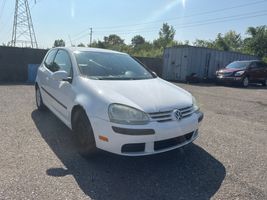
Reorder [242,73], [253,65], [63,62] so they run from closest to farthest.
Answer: [63,62], [242,73], [253,65]

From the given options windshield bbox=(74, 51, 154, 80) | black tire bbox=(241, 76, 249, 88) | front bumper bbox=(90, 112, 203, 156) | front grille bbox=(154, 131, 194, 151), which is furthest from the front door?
black tire bbox=(241, 76, 249, 88)

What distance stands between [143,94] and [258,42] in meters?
36.8

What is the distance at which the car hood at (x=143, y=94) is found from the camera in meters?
3.29

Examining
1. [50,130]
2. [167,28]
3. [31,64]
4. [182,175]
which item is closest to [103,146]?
[182,175]

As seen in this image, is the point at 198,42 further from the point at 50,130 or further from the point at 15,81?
the point at 50,130

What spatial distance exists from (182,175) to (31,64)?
11.6 m

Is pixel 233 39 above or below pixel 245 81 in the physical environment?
above

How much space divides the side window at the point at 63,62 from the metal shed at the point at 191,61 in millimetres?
13085

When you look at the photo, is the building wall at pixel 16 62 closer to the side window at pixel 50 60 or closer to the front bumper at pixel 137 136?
the side window at pixel 50 60

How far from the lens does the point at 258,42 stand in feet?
117

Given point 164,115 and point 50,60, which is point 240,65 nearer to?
point 50,60

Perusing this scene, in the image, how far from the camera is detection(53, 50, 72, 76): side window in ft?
14.6

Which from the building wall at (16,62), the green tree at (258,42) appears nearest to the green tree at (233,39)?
the green tree at (258,42)

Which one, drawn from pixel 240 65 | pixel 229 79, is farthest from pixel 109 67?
pixel 240 65
